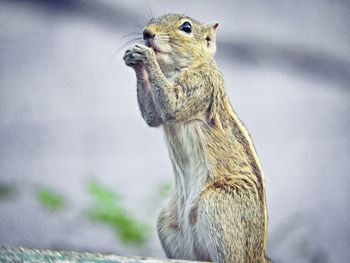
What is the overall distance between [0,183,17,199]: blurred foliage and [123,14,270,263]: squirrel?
91cm

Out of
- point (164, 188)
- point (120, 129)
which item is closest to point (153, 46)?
point (120, 129)

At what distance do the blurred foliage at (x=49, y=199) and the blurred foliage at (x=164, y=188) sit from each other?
0.58 m

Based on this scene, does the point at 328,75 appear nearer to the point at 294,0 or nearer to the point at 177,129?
the point at 294,0

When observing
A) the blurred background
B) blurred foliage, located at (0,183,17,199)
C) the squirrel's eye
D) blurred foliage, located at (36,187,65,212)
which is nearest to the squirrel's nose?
the squirrel's eye

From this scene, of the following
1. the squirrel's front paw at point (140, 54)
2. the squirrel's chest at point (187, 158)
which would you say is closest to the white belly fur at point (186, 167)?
the squirrel's chest at point (187, 158)

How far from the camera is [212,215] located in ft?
14.3

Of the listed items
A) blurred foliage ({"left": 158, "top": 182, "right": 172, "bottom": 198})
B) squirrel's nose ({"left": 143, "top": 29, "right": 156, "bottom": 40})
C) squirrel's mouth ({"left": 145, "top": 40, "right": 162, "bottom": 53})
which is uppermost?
squirrel's nose ({"left": 143, "top": 29, "right": 156, "bottom": 40})

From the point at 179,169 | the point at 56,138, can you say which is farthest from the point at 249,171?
the point at 56,138

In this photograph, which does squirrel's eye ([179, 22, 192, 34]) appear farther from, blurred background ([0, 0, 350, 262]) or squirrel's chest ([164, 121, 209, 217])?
squirrel's chest ([164, 121, 209, 217])

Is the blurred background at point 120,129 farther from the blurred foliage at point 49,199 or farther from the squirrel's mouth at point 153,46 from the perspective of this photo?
the squirrel's mouth at point 153,46

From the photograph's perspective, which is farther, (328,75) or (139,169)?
(328,75)

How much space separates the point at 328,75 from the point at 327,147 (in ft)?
1.64

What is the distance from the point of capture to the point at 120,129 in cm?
518

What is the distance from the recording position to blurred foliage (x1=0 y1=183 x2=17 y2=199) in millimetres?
4938
